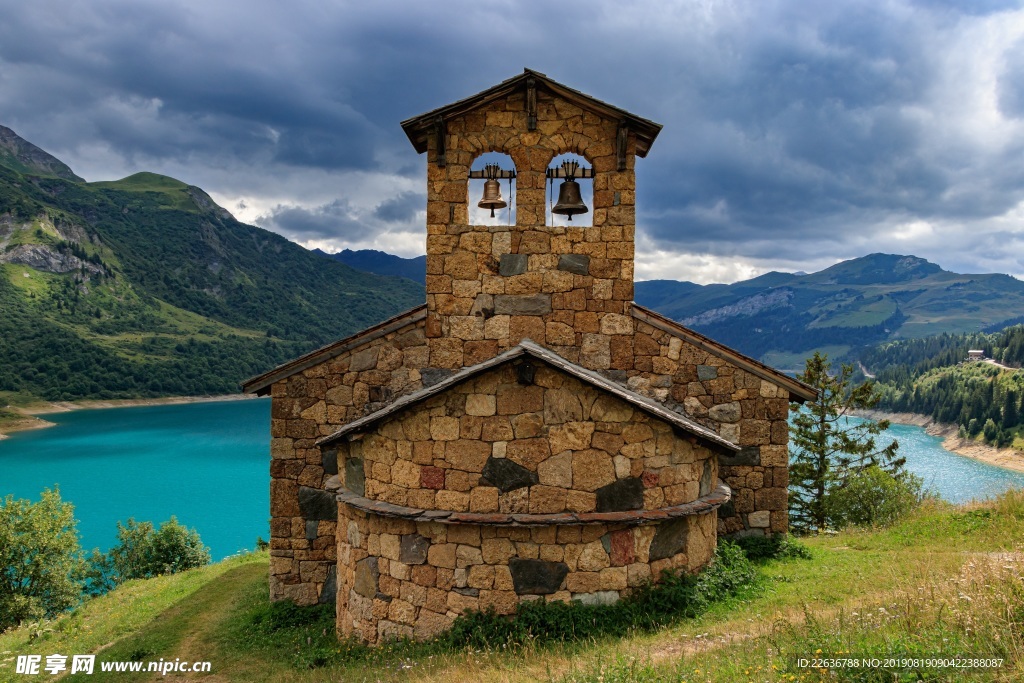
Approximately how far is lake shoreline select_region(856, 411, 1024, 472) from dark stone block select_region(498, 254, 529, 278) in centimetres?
6772

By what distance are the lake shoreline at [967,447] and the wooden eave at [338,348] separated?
68.5 meters

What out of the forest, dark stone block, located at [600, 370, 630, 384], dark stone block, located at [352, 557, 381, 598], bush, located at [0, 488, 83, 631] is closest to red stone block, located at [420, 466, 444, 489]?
dark stone block, located at [352, 557, 381, 598]

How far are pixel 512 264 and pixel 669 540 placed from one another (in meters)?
4.05

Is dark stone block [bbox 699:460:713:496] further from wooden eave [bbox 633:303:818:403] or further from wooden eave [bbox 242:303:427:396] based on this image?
wooden eave [bbox 242:303:427:396]

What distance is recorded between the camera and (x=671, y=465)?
261 inches

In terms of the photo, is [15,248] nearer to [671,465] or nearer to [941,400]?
[671,465]

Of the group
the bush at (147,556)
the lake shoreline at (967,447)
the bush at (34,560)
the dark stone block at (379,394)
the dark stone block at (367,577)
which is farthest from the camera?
the lake shoreline at (967,447)

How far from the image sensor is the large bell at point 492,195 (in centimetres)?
815

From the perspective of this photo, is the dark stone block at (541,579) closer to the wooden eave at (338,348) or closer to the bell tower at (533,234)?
the bell tower at (533,234)

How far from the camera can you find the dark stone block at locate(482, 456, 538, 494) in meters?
6.32

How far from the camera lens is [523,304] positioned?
825 centimetres

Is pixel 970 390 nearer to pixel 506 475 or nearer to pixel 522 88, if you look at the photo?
pixel 522 88

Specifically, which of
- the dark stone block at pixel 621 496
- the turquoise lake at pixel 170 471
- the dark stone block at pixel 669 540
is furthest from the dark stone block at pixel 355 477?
the turquoise lake at pixel 170 471

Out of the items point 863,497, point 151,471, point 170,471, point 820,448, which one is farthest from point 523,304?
point 151,471
